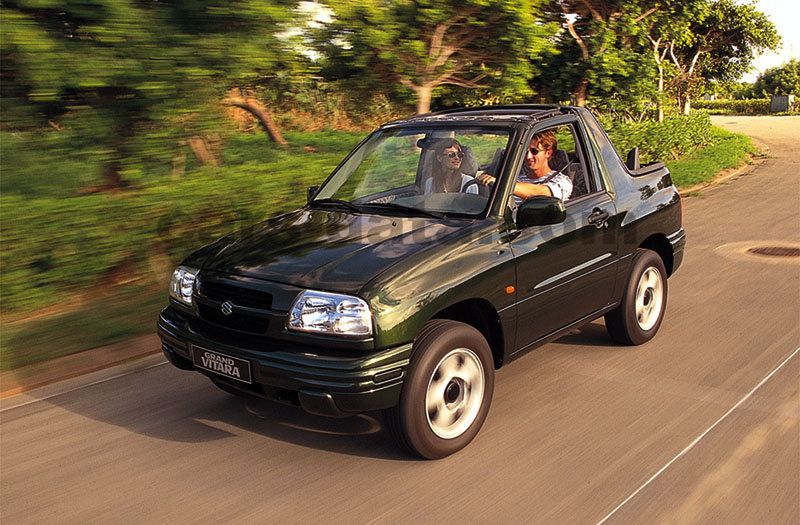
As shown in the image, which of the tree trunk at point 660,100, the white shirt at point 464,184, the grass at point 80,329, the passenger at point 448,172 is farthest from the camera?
the tree trunk at point 660,100

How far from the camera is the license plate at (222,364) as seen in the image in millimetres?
4094

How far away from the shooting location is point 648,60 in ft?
58.4

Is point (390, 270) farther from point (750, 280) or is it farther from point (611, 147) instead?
point (750, 280)

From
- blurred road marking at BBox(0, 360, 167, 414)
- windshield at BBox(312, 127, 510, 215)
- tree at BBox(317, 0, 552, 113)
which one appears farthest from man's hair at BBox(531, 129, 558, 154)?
tree at BBox(317, 0, 552, 113)

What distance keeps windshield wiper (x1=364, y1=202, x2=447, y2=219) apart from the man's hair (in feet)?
2.90

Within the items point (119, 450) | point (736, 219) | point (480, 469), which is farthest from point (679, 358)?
point (736, 219)

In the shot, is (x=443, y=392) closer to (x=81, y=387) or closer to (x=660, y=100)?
(x=81, y=387)

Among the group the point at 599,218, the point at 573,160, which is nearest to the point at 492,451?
the point at 599,218

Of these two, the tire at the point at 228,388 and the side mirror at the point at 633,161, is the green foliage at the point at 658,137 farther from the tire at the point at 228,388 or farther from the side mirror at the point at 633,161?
the tire at the point at 228,388

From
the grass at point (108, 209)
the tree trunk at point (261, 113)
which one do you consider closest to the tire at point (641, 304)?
the grass at point (108, 209)

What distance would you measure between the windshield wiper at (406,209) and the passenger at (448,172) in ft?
0.79

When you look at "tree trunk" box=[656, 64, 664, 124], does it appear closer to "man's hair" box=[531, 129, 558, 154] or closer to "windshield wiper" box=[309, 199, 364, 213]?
"man's hair" box=[531, 129, 558, 154]

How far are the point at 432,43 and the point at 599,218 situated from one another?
7.44 metres

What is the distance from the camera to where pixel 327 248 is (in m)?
4.36
